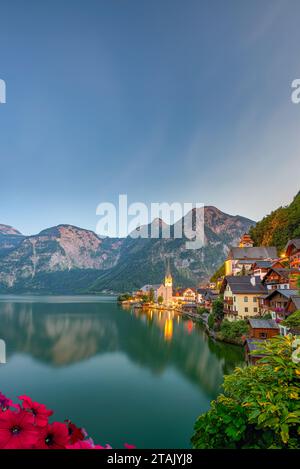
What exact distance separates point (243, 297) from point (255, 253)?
78.5 feet

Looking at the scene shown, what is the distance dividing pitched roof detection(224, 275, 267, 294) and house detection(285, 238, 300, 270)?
505 centimetres

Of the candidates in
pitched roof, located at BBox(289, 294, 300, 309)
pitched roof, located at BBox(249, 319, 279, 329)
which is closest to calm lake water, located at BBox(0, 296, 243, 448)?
pitched roof, located at BBox(249, 319, 279, 329)

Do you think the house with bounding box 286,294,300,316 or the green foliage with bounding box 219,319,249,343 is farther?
the green foliage with bounding box 219,319,249,343

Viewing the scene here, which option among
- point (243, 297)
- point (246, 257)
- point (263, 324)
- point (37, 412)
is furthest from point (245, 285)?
point (37, 412)

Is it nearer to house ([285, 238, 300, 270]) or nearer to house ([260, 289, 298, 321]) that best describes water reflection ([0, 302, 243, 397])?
house ([260, 289, 298, 321])

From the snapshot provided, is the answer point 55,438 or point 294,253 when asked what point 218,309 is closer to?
point 294,253

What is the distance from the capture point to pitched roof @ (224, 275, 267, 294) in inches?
1257

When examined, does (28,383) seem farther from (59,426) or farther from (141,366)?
(59,426)

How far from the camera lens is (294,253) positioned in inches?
1363

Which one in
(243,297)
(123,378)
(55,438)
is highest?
(55,438)

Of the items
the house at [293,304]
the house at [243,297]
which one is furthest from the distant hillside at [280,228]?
the house at [293,304]

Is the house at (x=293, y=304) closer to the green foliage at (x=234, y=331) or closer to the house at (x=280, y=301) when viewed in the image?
the house at (x=280, y=301)

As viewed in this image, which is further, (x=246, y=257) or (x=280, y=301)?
(x=246, y=257)

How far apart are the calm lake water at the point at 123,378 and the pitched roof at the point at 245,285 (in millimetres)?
7290
